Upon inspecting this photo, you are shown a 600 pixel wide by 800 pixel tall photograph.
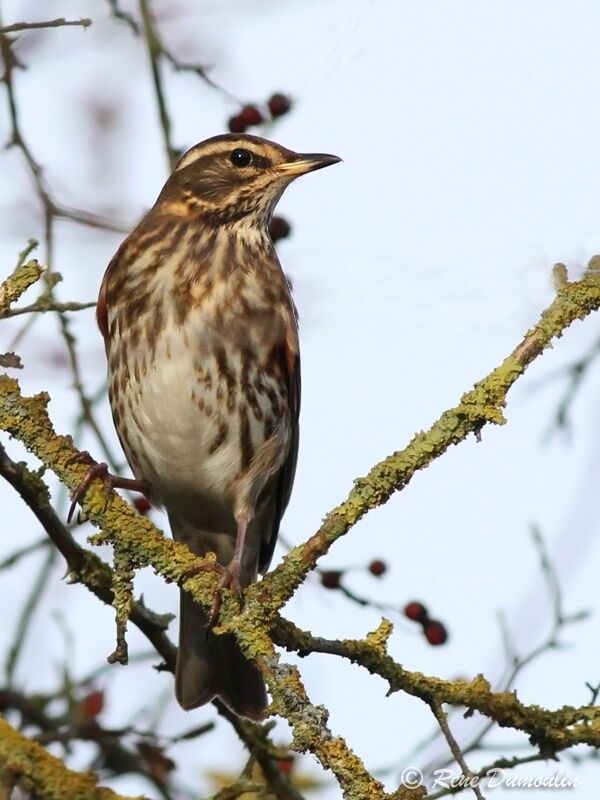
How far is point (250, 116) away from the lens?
5.88 metres

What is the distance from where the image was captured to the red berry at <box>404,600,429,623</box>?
5520 mm

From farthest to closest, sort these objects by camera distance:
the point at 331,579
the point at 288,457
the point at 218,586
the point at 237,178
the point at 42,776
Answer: the point at 237,178
the point at 288,457
the point at 331,579
the point at 218,586
the point at 42,776

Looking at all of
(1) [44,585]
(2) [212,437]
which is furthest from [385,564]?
(1) [44,585]

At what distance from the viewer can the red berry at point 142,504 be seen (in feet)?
19.2

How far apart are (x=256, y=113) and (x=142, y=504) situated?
1.81 meters

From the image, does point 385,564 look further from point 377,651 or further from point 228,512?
point 377,651

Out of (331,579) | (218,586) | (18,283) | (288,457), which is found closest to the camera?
(18,283)

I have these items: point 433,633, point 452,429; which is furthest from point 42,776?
point 433,633

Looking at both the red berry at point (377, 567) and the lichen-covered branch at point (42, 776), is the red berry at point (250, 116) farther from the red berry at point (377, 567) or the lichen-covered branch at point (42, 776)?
the lichen-covered branch at point (42, 776)

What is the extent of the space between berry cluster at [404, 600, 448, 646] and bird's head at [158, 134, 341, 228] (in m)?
1.81

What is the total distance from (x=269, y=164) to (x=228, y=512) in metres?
1.58

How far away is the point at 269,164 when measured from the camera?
5969 millimetres

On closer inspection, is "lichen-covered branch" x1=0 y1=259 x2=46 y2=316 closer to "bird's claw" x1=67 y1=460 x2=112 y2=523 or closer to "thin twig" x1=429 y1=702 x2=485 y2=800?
"bird's claw" x1=67 y1=460 x2=112 y2=523

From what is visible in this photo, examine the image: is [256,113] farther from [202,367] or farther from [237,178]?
[202,367]
